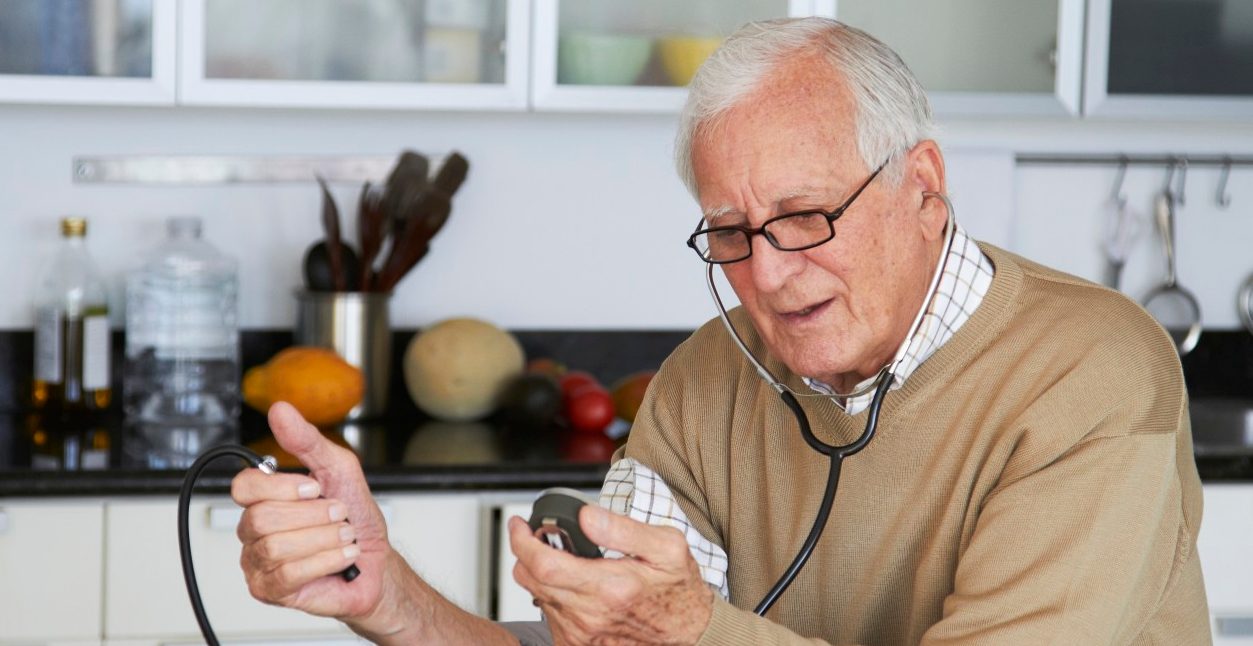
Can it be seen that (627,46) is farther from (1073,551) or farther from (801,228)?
(1073,551)

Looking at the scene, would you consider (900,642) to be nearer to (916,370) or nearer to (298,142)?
(916,370)

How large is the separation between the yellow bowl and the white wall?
0.59 feet

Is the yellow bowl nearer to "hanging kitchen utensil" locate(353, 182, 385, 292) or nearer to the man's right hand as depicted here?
"hanging kitchen utensil" locate(353, 182, 385, 292)

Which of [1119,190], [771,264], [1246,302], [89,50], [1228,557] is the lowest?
[1228,557]

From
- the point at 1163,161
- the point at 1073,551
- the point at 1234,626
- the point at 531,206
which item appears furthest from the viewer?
the point at 1163,161

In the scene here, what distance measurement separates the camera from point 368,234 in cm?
255

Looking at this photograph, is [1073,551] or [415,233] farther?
[415,233]

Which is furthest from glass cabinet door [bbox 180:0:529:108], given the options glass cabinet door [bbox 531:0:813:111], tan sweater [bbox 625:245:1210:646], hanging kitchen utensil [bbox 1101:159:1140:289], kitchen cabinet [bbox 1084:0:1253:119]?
hanging kitchen utensil [bbox 1101:159:1140:289]

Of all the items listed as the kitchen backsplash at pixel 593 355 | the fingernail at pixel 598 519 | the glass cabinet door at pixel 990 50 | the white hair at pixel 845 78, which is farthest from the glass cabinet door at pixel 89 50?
the fingernail at pixel 598 519

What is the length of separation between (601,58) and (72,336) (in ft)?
3.27

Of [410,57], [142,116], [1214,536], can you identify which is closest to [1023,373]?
[1214,536]

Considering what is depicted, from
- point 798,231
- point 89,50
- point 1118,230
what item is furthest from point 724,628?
point 1118,230

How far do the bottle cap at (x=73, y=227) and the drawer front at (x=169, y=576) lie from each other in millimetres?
596

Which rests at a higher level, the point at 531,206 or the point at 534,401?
the point at 531,206
